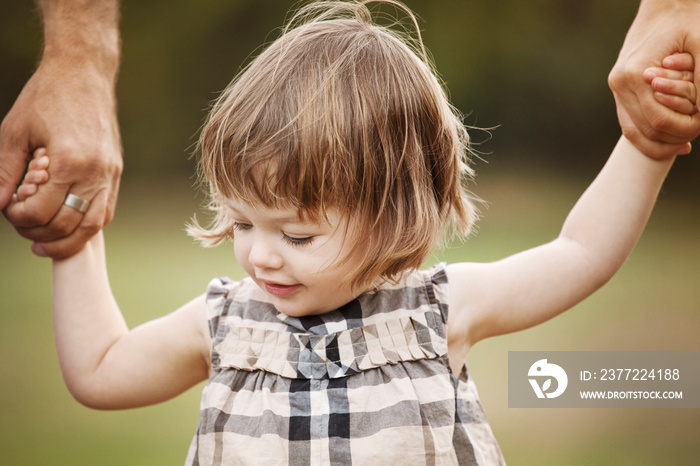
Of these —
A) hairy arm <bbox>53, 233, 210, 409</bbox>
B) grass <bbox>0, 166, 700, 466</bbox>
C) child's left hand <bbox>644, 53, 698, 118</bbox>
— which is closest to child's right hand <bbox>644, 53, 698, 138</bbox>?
child's left hand <bbox>644, 53, 698, 118</bbox>

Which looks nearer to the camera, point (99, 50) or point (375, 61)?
point (375, 61)

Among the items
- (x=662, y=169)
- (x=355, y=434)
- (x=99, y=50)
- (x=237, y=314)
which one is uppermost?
(x=99, y=50)

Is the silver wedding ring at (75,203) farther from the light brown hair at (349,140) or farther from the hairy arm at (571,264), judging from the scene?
the hairy arm at (571,264)

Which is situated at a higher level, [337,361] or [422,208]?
[422,208]

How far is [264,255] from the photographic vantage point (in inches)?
20.6

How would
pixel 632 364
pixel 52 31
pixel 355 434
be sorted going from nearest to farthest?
pixel 355 434
pixel 52 31
pixel 632 364

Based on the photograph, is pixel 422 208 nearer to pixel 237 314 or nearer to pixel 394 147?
pixel 394 147

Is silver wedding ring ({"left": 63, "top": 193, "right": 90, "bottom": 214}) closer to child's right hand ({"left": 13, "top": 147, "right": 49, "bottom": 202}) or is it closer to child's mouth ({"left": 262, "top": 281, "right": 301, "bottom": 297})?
child's right hand ({"left": 13, "top": 147, "right": 49, "bottom": 202})

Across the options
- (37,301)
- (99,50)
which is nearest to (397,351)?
(99,50)

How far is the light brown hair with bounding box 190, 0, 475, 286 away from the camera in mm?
520

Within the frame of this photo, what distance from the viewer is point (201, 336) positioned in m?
0.63

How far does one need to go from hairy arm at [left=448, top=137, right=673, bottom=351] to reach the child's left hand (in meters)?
0.05

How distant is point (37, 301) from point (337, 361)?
925mm

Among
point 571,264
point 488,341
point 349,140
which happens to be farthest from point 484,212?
point 349,140
